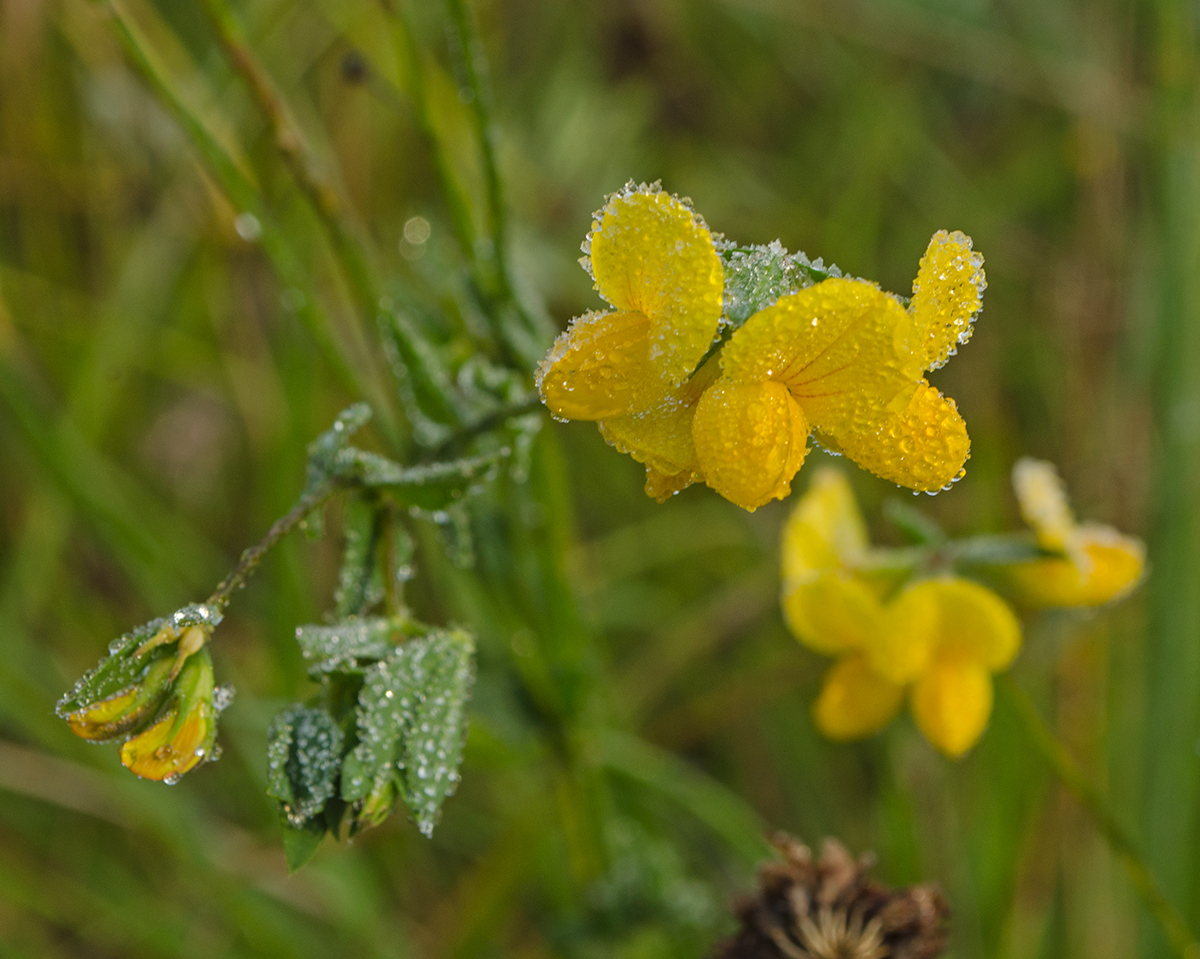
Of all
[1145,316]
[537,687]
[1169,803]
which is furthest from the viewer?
[1145,316]

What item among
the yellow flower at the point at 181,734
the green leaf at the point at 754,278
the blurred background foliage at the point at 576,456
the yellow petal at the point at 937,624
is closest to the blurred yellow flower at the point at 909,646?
the yellow petal at the point at 937,624

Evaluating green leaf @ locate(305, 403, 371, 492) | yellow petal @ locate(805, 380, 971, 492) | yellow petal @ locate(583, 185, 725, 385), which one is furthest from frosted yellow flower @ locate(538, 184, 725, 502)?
green leaf @ locate(305, 403, 371, 492)

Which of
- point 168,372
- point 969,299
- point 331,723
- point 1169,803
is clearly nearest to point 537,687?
point 331,723

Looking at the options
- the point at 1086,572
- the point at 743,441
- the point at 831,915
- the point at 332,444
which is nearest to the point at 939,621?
the point at 1086,572

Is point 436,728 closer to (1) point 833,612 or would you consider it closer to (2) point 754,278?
(2) point 754,278

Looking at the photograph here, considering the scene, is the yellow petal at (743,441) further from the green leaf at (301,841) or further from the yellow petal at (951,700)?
the yellow petal at (951,700)

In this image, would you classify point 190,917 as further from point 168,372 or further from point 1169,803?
point 1169,803
